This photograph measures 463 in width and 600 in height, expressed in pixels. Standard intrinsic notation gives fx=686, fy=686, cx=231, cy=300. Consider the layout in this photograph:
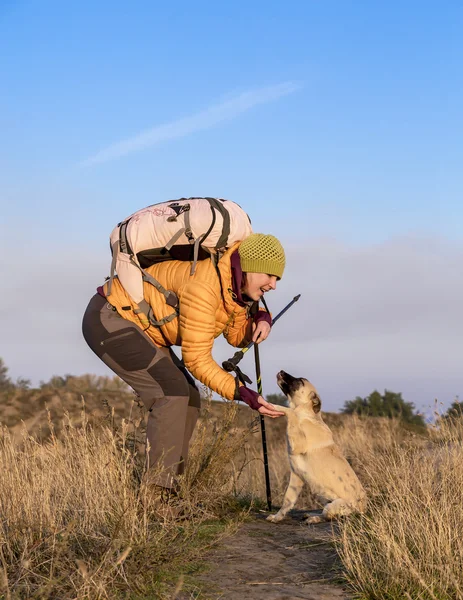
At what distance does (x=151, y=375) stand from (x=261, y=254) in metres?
1.33

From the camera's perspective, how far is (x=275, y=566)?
4422 mm

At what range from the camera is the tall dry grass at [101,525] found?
3744 millimetres

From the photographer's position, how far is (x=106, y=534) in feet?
15.0

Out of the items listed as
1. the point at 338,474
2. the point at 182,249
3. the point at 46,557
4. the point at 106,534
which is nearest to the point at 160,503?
the point at 106,534

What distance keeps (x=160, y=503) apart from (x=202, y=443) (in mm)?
1019

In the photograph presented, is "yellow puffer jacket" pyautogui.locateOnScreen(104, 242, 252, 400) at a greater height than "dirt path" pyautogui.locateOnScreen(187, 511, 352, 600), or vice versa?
"yellow puffer jacket" pyautogui.locateOnScreen(104, 242, 252, 400)

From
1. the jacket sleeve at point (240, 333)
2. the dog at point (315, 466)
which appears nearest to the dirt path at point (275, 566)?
the dog at point (315, 466)

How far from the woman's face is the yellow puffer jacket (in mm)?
132

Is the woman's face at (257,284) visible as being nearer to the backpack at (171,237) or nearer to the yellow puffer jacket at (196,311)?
the yellow puffer jacket at (196,311)

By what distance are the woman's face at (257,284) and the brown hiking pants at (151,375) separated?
2.80ft

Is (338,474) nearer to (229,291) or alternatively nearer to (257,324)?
(257,324)

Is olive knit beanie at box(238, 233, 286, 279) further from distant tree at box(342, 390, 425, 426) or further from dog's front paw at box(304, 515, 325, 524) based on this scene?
distant tree at box(342, 390, 425, 426)

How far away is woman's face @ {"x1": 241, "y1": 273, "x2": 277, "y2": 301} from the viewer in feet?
17.0

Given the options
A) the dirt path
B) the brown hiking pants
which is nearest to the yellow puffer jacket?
the brown hiking pants
